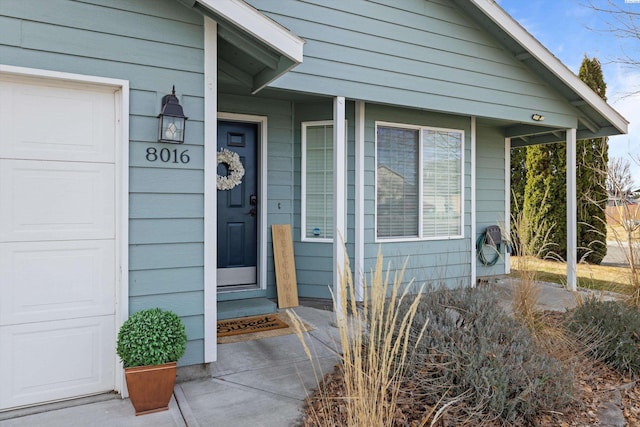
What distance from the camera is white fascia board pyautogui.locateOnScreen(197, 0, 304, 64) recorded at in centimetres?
262

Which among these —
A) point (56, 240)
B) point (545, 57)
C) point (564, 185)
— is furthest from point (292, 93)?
point (564, 185)

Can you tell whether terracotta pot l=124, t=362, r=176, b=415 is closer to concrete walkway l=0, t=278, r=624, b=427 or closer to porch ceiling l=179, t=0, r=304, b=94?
concrete walkway l=0, t=278, r=624, b=427

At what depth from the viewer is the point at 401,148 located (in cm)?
519

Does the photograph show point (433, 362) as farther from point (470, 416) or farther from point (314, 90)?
point (314, 90)

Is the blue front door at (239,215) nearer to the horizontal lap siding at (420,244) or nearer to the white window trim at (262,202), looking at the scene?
the white window trim at (262,202)

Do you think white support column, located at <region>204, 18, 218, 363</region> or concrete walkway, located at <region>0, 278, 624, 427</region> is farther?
white support column, located at <region>204, 18, 218, 363</region>

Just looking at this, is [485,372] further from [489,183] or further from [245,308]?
[489,183]

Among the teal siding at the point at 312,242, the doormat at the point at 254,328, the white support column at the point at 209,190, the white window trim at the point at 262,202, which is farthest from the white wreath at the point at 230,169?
the white support column at the point at 209,190

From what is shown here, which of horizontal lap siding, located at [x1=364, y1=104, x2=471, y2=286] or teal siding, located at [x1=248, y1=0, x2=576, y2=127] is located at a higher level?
teal siding, located at [x1=248, y1=0, x2=576, y2=127]

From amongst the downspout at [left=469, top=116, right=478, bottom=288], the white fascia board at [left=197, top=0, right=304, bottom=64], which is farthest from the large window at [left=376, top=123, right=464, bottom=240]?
the white fascia board at [left=197, top=0, right=304, bottom=64]

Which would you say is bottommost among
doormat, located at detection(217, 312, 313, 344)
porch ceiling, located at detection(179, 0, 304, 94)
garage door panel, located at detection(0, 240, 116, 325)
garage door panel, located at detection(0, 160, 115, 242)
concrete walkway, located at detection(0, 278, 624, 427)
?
concrete walkway, located at detection(0, 278, 624, 427)

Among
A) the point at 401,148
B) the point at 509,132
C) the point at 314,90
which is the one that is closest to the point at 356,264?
the point at 401,148

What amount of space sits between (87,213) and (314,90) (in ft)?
7.35

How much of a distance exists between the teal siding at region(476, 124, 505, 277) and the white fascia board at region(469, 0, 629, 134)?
52.7 inches
